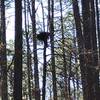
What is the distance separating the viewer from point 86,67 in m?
13.7

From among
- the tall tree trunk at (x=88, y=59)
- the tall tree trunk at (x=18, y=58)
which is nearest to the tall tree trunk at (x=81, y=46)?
the tall tree trunk at (x=88, y=59)

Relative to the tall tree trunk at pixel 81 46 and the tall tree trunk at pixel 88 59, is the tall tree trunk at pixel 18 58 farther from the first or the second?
the tall tree trunk at pixel 81 46

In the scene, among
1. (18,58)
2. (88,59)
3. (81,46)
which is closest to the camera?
(18,58)

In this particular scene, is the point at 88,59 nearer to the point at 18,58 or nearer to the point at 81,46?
the point at 81,46

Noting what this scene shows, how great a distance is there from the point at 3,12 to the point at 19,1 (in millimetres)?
6519

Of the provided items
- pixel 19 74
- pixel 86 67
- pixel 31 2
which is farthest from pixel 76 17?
pixel 31 2

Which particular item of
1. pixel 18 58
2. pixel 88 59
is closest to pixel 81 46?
pixel 88 59

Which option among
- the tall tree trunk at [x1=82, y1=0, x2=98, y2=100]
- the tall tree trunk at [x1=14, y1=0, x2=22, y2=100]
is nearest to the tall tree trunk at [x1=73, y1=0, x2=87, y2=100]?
the tall tree trunk at [x1=82, y1=0, x2=98, y2=100]

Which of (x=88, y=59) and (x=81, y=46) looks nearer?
(x=88, y=59)

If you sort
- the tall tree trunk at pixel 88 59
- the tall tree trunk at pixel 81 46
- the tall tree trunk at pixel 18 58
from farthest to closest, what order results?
the tall tree trunk at pixel 81 46, the tall tree trunk at pixel 88 59, the tall tree trunk at pixel 18 58

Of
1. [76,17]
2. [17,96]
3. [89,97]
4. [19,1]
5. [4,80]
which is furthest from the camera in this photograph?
[4,80]

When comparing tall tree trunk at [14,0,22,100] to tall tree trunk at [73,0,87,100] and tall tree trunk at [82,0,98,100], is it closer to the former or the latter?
tall tree trunk at [82,0,98,100]

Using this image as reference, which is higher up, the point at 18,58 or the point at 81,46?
the point at 81,46

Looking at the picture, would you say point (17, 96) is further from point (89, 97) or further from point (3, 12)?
point (3, 12)
